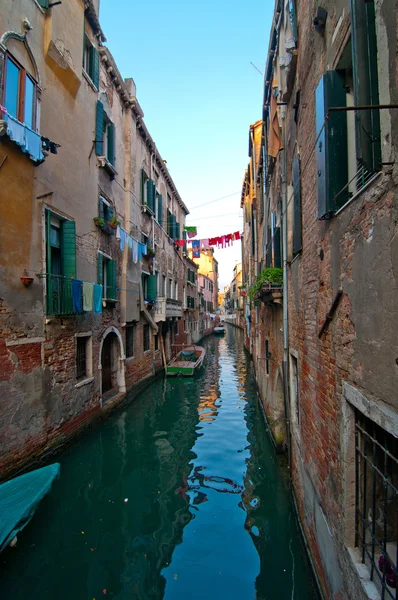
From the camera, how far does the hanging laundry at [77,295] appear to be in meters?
8.22

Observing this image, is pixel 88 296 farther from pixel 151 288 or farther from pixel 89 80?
pixel 151 288

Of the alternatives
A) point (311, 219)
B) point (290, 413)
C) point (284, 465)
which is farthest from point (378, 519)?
point (284, 465)

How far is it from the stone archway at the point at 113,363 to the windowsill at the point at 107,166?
4929 mm

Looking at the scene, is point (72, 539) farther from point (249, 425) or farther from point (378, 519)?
point (249, 425)

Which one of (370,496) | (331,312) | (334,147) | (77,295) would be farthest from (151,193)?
(370,496)

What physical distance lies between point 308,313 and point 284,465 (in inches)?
161

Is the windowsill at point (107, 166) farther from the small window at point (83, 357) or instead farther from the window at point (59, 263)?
the small window at point (83, 357)

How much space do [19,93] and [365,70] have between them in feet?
21.2

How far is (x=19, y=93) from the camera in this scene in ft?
21.5

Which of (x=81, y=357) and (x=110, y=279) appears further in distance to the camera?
(x=110, y=279)

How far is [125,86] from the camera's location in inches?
512

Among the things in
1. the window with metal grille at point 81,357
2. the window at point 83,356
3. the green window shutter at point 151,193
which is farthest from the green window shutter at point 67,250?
the green window shutter at point 151,193

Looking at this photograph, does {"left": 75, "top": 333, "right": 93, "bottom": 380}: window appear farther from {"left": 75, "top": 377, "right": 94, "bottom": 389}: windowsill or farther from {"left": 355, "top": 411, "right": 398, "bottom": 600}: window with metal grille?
{"left": 355, "top": 411, "right": 398, "bottom": 600}: window with metal grille

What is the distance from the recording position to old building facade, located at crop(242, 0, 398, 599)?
2.16 metres
